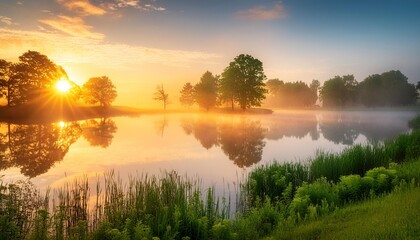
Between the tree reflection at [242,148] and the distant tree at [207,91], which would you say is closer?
the tree reflection at [242,148]

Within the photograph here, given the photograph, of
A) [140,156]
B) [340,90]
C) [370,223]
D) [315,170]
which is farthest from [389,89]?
[370,223]

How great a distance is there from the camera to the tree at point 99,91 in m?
126

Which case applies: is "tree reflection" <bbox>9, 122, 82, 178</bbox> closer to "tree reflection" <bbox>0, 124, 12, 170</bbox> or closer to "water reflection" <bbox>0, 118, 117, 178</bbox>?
"water reflection" <bbox>0, 118, 117, 178</bbox>

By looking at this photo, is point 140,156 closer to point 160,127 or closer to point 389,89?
point 160,127

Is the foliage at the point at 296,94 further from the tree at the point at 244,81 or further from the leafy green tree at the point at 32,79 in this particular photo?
the leafy green tree at the point at 32,79

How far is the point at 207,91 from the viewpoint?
11331 centimetres

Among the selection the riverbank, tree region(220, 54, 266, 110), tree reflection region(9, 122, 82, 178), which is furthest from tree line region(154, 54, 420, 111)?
the riverbank

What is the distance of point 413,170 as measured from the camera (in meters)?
15.4

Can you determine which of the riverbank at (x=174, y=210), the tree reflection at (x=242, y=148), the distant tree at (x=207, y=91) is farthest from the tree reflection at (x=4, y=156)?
the distant tree at (x=207, y=91)

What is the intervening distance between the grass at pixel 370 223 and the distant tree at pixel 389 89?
140 m

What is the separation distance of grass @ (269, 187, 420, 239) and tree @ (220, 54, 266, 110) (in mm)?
83697

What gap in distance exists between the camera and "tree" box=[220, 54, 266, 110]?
313 feet

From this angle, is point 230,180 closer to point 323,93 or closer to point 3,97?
point 3,97

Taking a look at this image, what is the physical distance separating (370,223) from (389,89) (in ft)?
472
